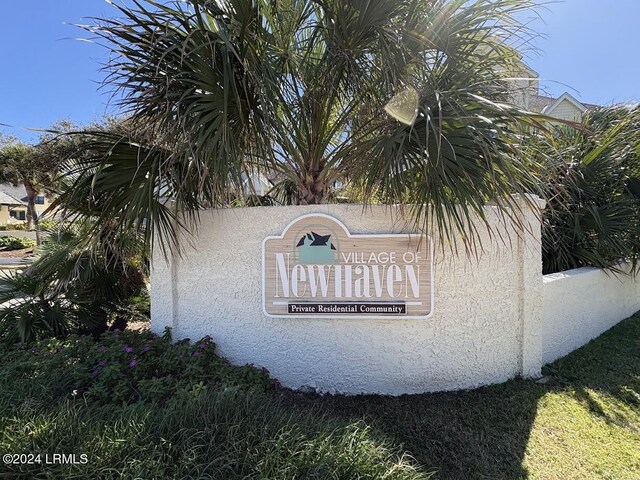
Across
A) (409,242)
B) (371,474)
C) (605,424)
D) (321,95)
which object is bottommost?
(605,424)

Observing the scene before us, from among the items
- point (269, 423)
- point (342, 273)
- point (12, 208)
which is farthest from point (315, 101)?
point (12, 208)

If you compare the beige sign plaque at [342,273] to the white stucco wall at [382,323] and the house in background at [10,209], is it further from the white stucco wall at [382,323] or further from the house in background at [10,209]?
the house in background at [10,209]

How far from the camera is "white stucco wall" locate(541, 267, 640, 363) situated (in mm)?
4801

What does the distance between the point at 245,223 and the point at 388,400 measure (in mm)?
2402

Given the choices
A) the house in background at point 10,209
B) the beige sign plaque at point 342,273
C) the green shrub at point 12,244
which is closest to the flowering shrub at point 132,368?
the beige sign plaque at point 342,273

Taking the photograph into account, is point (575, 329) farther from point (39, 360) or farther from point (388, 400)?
point (39, 360)

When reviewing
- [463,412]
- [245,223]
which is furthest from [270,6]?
[463,412]

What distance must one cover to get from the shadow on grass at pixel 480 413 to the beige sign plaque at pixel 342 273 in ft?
2.91

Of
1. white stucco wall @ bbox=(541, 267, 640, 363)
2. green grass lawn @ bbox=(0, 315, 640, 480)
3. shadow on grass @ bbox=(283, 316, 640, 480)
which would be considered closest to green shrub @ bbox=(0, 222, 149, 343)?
green grass lawn @ bbox=(0, 315, 640, 480)

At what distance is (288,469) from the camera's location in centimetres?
216

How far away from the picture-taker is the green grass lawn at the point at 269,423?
88.2 inches

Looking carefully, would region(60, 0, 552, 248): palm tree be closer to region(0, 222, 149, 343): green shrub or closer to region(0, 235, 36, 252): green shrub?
region(0, 222, 149, 343): green shrub

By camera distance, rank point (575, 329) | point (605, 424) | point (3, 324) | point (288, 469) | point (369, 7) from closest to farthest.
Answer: point (288, 469)
point (369, 7)
point (605, 424)
point (3, 324)
point (575, 329)

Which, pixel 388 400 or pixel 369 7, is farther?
pixel 388 400
